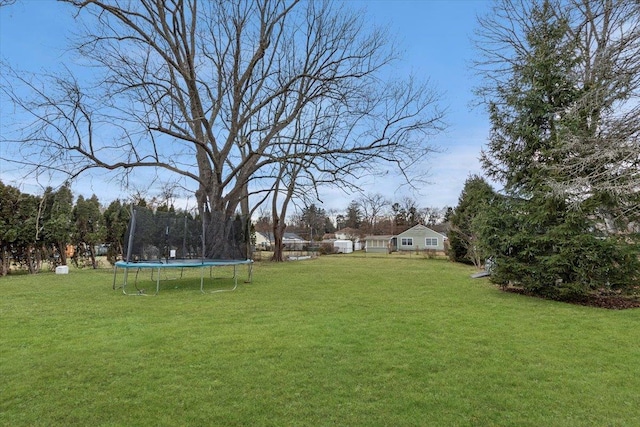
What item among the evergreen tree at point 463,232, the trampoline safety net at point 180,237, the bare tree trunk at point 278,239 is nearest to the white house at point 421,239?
the evergreen tree at point 463,232

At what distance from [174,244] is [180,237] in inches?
8.4

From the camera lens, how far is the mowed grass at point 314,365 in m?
2.50

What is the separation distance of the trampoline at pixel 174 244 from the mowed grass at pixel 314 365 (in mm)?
1691

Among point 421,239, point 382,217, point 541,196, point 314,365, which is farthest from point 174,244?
point 382,217

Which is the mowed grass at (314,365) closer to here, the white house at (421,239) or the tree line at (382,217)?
the white house at (421,239)

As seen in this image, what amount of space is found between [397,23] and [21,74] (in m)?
11.7

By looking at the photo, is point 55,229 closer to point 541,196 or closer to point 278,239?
point 278,239

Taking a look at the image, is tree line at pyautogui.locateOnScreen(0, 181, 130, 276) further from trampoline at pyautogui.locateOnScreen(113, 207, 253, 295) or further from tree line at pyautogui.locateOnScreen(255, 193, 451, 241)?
tree line at pyautogui.locateOnScreen(255, 193, 451, 241)

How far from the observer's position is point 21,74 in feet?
34.7

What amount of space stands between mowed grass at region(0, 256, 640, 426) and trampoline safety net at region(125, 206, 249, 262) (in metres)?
2.03

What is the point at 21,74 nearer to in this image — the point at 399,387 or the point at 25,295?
the point at 25,295

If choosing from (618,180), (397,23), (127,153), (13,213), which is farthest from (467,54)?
(13,213)

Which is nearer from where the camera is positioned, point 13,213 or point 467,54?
point 13,213

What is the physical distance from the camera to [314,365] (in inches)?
133
